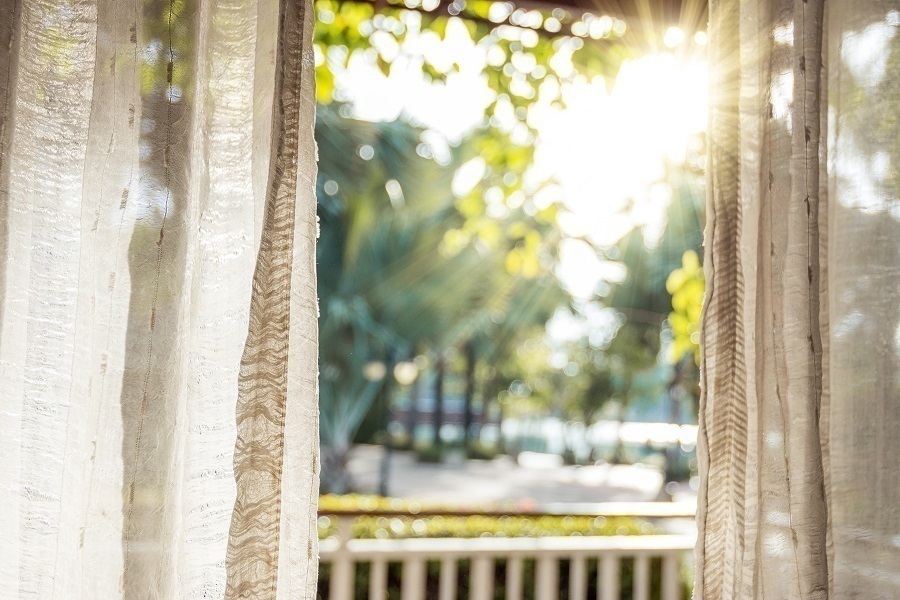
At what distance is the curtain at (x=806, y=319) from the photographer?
2.60ft

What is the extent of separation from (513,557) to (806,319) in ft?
4.93

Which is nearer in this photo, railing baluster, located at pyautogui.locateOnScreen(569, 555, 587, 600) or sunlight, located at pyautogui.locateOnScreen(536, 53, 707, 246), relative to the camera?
sunlight, located at pyautogui.locateOnScreen(536, 53, 707, 246)

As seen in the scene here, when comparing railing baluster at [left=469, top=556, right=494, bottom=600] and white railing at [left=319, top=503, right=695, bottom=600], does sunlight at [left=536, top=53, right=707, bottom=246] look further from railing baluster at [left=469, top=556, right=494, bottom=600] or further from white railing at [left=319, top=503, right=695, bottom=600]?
railing baluster at [left=469, top=556, right=494, bottom=600]

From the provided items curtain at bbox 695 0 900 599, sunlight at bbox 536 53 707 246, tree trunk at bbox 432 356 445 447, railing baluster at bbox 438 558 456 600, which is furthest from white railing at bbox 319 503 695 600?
tree trunk at bbox 432 356 445 447

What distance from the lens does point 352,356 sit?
12836mm

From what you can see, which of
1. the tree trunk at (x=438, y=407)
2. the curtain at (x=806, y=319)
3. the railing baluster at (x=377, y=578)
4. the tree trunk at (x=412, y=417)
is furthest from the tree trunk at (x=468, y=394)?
the curtain at (x=806, y=319)

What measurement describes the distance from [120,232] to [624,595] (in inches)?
125

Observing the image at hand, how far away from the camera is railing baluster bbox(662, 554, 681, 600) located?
2113mm

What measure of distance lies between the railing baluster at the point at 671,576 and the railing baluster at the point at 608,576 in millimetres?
153

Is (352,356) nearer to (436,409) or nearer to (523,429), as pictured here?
(436,409)

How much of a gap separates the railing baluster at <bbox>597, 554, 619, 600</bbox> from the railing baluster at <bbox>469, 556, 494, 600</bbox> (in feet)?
1.12

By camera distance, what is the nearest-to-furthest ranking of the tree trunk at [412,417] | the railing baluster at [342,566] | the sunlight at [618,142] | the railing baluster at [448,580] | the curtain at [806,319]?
the curtain at [806,319], the sunlight at [618,142], the railing baluster at [342,566], the railing baluster at [448,580], the tree trunk at [412,417]

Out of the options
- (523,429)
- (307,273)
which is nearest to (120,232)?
(307,273)

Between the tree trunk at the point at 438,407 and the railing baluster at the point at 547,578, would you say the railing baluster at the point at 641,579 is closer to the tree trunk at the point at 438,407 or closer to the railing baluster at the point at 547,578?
the railing baluster at the point at 547,578
